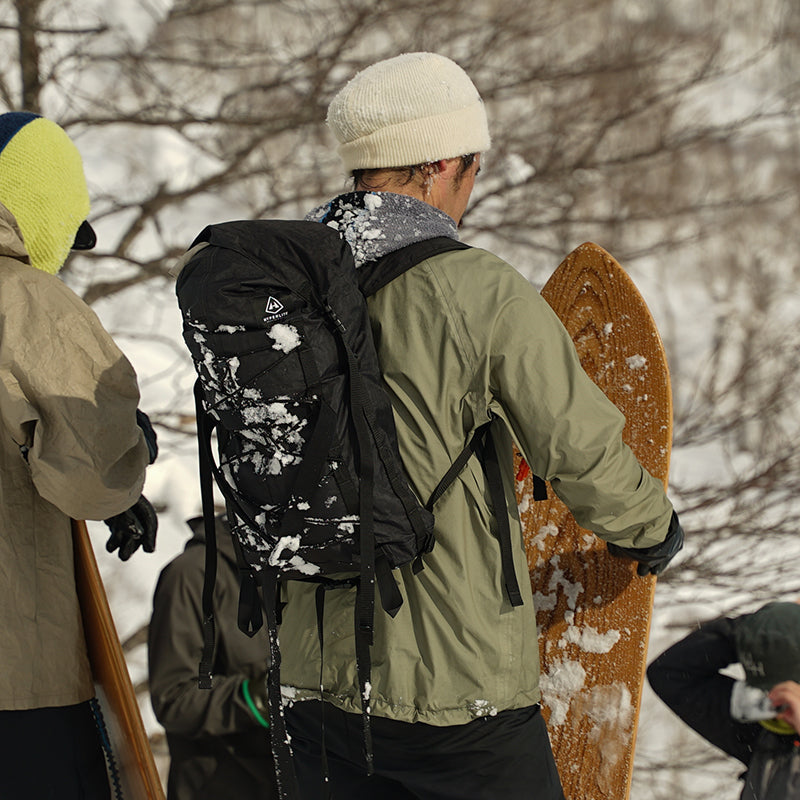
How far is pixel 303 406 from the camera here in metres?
1.25

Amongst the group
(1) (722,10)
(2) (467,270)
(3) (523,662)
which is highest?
(1) (722,10)

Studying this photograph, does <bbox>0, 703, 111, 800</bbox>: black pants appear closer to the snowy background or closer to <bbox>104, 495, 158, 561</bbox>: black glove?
<bbox>104, 495, 158, 561</bbox>: black glove

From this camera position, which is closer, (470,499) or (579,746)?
(470,499)

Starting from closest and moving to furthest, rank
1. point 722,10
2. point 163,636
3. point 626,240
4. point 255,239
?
1. point 255,239
2. point 163,636
3. point 626,240
4. point 722,10

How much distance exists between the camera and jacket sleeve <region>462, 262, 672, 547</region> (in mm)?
1279

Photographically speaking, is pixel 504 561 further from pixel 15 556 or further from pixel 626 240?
pixel 626 240

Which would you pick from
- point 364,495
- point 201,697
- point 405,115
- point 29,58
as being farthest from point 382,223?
point 29,58

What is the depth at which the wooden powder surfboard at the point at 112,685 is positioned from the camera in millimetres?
1668

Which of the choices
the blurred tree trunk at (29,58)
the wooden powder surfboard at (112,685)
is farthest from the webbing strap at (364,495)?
the blurred tree trunk at (29,58)

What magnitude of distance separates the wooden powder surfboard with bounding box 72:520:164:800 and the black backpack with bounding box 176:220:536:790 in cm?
53

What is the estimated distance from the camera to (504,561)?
1337 mm

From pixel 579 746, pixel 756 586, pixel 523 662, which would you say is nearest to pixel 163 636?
pixel 579 746

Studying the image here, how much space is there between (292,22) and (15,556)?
464 cm

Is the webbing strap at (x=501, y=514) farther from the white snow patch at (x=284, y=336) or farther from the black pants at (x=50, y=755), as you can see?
the black pants at (x=50, y=755)
